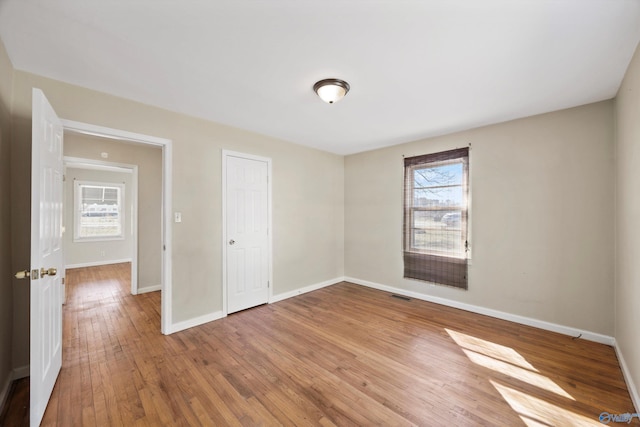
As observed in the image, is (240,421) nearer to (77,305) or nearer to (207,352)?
(207,352)

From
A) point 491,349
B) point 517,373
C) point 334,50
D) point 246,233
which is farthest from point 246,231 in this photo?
point 517,373

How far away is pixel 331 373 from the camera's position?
224 cm

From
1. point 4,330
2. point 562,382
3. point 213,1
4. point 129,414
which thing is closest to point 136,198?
point 4,330

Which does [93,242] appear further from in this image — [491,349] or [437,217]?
[491,349]

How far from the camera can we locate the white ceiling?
153cm

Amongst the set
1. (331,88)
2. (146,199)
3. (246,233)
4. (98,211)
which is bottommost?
(246,233)

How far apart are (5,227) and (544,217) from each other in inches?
203

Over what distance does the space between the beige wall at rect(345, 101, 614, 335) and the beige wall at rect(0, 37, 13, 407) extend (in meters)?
4.54

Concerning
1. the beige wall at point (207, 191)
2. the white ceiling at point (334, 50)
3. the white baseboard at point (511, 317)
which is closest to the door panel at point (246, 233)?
the beige wall at point (207, 191)

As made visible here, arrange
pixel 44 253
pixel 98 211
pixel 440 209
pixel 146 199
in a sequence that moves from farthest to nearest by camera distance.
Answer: pixel 98 211, pixel 146 199, pixel 440 209, pixel 44 253

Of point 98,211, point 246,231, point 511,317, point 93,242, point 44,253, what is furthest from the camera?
point 98,211

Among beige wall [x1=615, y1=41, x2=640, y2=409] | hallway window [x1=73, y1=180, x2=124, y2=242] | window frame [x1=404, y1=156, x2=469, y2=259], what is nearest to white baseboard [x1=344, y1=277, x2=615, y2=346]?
beige wall [x1=615, y1=41, x2=640, y2=409]

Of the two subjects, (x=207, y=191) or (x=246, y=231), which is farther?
(x=246, y=231)

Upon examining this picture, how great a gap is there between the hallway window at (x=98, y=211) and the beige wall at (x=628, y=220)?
9.27m
